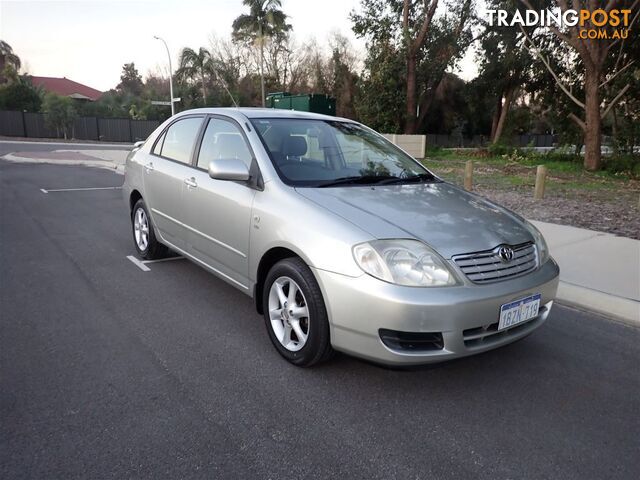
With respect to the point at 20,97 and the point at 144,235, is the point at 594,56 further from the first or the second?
the point at 20,97

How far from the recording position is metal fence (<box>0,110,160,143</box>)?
115 feet

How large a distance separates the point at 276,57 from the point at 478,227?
146 ft

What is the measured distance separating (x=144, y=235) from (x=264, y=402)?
132 inches

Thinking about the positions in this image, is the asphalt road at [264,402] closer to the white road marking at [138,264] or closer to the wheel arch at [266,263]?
the wheel arch at [266,263]

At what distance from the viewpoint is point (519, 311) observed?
118 inches

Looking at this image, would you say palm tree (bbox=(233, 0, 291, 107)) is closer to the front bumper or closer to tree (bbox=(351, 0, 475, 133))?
tree (bbox=(351, 0, 475, 133))

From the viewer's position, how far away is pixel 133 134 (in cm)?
3866

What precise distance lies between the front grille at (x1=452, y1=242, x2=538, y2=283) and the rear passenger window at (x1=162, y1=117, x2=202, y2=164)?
110 inches

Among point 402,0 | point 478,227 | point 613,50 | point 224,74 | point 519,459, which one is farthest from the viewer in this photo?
point 224,74

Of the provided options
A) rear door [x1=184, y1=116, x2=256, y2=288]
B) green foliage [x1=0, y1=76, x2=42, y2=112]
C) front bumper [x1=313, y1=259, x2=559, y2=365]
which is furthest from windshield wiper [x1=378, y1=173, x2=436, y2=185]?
green foliage [x1=0, y1=76, x2=42, y2=112]

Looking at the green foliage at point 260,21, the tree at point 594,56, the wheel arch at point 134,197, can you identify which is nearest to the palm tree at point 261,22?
the green foliage at point 260,21

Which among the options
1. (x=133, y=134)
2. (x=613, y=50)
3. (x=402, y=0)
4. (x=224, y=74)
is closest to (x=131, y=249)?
(x=613, y=50)

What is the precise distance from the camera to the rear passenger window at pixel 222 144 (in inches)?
154

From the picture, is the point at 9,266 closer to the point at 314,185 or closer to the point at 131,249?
the point at 131,249
